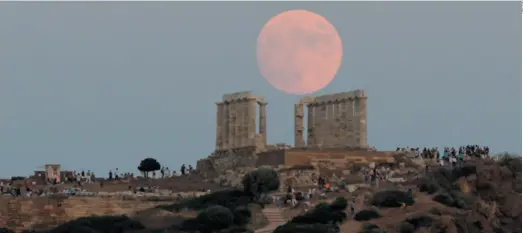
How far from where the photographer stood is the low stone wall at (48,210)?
50688 mm

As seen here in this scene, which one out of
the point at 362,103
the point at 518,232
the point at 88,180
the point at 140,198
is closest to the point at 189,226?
the point at 140,198

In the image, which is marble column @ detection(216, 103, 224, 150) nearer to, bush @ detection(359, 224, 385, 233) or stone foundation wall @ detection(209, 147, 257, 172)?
stone foundation wall @ detection(209, 147, 257, 172)

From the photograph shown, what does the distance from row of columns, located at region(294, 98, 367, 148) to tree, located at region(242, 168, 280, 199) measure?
12.5 m

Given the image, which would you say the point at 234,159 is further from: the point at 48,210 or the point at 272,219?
the point at 272,219

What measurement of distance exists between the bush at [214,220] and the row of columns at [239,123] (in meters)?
18.1

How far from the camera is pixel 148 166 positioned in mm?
64250

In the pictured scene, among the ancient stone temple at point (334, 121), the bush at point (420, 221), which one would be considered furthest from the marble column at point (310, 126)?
the bush at point (420, 221)

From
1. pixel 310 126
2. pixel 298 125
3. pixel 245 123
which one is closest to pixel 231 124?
pixel 245 123

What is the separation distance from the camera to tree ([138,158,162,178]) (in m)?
64.2

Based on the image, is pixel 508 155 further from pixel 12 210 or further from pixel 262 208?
pixel 12 210

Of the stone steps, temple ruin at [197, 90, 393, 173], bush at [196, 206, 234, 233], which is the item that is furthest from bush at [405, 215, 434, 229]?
temple ruin at [197, 90, 393, 173]

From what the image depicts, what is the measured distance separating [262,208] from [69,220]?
7.81 meters

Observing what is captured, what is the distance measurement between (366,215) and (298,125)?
20790 millimetres

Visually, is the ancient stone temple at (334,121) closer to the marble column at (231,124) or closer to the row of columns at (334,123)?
the row of columns at (334,123)
